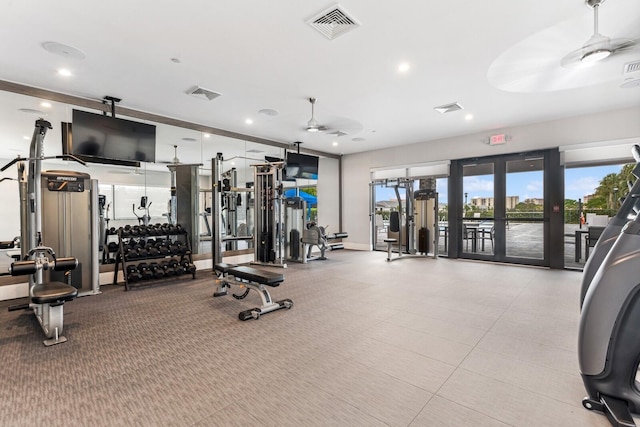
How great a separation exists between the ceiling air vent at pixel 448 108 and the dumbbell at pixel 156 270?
567 centimetres

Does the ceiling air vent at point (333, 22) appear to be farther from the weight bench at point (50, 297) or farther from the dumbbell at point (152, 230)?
the dumbbell at point (152, 230)

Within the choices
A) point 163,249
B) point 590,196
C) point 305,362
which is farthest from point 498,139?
point 163,249

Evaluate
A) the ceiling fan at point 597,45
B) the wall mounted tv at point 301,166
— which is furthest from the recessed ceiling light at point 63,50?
the ceiling fan at point 597,45

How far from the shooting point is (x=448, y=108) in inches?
216

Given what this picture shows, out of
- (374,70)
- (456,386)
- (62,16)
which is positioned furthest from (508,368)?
Answer: (62,16)

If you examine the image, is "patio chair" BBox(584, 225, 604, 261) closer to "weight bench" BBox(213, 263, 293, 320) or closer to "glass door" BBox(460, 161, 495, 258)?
"glass door" BBox(460, 161, 495, 258)

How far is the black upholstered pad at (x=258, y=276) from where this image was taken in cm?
359

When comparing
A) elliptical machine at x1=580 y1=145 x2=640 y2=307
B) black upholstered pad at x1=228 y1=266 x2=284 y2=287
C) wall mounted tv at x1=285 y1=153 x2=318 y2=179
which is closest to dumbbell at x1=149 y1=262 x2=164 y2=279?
black upholstered pad at x1=228 y1=266 x2=284 y2=287

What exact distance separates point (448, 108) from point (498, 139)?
2.17 meters

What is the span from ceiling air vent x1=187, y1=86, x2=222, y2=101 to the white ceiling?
0.14 m

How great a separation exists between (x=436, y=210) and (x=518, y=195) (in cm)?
180

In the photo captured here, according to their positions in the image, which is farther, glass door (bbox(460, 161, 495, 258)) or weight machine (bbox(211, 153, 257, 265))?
glass door (bbox(460, 161, 495, 258))

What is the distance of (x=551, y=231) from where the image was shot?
6.33 m

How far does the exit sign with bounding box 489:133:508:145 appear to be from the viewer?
6746 millimetres
